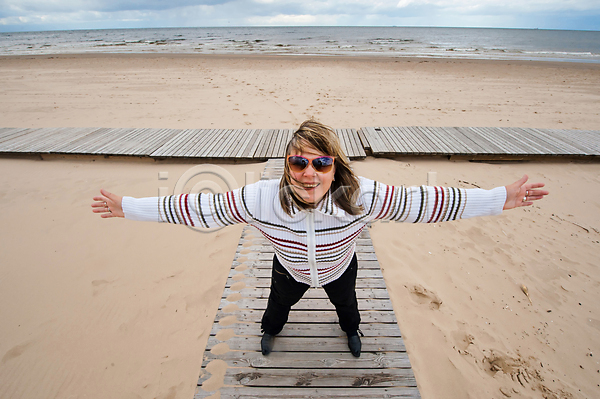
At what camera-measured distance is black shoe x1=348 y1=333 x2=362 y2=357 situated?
224 cm

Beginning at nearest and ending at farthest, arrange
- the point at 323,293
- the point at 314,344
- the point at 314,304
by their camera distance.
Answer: the point at 314,344, the point at 314,304, the point at 323,293

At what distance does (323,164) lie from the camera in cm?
129

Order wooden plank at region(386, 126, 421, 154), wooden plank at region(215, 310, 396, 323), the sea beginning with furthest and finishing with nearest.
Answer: the sea, wooden plank at region(386, 126, 421, 154), wooden plank at region(215, 310, 396, 323)

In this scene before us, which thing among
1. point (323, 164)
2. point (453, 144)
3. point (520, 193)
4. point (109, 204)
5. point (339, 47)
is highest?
point (339, 47)

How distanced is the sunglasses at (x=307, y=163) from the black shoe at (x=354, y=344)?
1.65 meters

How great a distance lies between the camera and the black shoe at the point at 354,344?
224 centimetres

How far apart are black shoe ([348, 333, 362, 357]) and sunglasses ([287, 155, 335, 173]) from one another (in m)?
1.65

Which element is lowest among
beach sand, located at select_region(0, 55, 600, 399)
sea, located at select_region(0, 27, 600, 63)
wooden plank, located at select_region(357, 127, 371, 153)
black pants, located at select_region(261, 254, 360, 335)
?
beach sand, located at select_region(0, 55, 600, 399)

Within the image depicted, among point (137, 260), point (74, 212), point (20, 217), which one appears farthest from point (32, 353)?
point (20, 217)

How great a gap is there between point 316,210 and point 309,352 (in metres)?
1.56

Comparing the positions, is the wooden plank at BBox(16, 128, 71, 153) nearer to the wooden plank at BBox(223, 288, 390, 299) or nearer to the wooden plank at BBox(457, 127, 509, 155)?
the wooden plank at BBox(223, 288, 390, 299)

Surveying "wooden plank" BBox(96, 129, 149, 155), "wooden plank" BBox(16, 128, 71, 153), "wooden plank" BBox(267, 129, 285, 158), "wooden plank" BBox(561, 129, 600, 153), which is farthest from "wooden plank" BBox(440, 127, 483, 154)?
"wooden plank" BBox(16, 128, 71, 153)

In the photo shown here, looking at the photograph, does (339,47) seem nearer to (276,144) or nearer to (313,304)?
(276,144)

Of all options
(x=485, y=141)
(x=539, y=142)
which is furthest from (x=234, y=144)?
(x=539, y=142)
